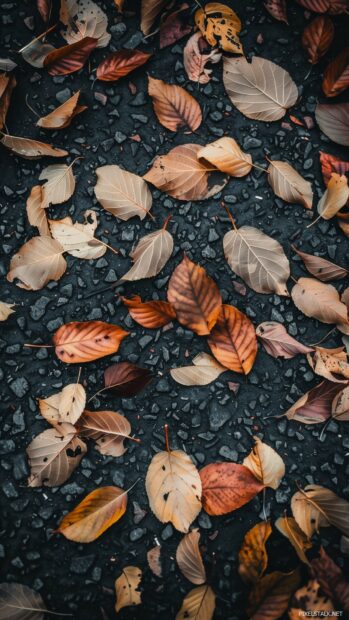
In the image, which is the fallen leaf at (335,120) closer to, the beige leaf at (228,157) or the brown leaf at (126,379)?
the beige leaf at (228,157)

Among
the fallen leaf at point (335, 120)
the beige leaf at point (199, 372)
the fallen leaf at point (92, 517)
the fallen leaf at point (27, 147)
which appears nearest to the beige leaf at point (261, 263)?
the beige leaf at point (199, 372)

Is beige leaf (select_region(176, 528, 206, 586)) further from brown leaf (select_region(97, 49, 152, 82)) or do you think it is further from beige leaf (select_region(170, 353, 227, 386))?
brown leaf (select_region(97, 49, 152, 82))

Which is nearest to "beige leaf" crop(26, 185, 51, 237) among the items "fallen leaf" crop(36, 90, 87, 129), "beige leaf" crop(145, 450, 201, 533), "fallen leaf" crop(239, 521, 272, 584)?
"fallen leaf" crop(36, 90, 87, 129)

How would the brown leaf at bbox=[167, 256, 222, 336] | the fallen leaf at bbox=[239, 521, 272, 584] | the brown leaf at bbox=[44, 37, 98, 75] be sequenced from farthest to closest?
the brown leaf at bbox=[44, 37, 98, 75] < the brown leaf at bbox=[167, 256, 222, 336] < the fallen leaf at bbox=[239, 521, 272, 584]

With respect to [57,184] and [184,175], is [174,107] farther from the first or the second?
[57,184]

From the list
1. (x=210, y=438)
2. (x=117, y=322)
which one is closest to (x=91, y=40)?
(x=117, y=322)

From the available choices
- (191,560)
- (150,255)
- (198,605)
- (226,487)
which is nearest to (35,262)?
(150,255)
